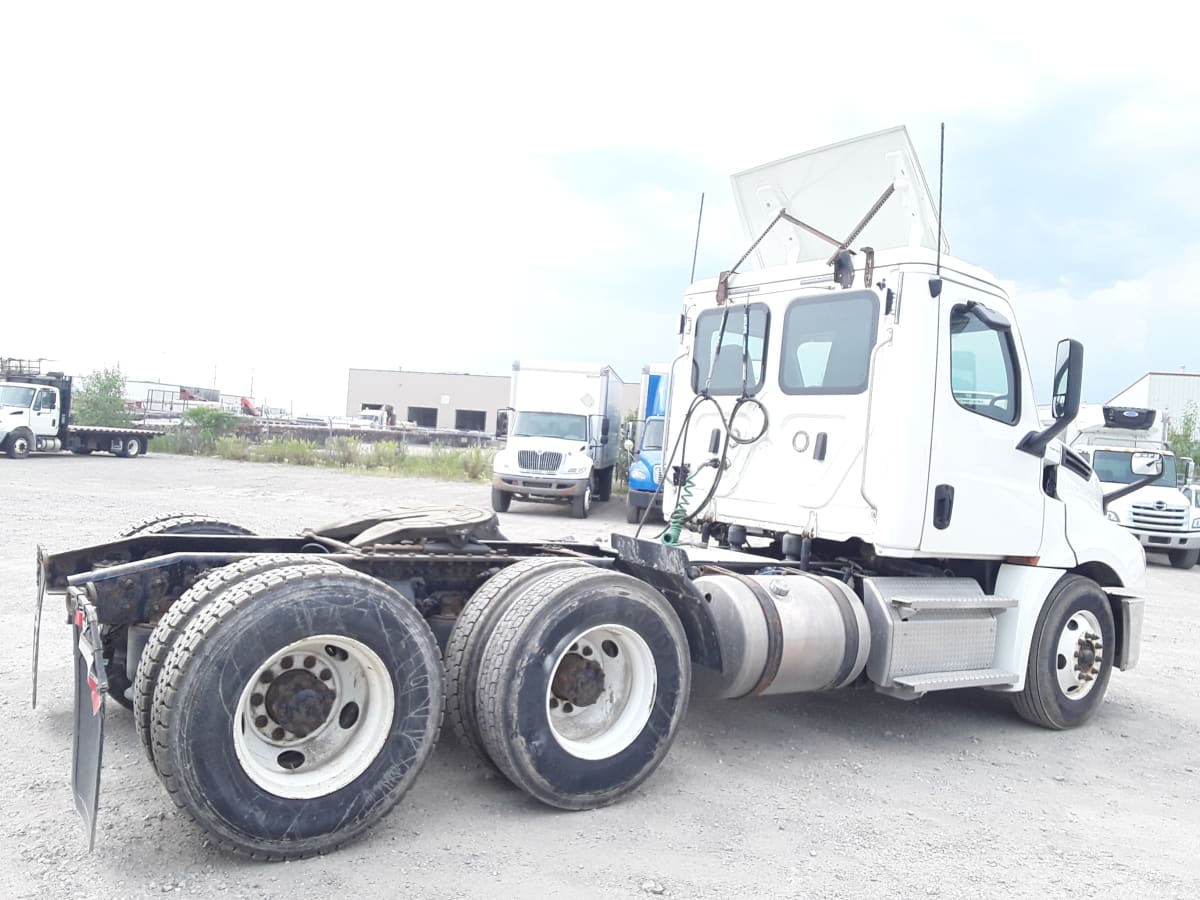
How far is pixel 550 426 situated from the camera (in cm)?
2062

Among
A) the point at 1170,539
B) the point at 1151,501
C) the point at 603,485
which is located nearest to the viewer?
the point at 1170,539

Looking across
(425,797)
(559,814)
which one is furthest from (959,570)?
(425,797)

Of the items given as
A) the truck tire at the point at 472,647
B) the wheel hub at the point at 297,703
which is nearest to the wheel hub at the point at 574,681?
the truck tire at the point at 472,647

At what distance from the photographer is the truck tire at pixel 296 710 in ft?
10.8

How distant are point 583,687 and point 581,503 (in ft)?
49.6

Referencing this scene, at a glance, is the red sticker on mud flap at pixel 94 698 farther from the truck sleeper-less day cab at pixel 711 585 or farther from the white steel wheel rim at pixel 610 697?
the white steel wheel rim at pixel 610 697

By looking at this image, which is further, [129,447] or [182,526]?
[129,447]

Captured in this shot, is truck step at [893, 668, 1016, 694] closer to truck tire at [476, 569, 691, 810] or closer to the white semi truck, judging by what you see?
truck tire at [476, 569, 691, 810]

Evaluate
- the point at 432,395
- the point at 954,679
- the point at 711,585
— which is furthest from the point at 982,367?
the point at 432,395

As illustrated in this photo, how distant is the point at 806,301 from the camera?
573 centimetres

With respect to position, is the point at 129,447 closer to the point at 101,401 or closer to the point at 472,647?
the point at 101,401

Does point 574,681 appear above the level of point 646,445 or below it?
below

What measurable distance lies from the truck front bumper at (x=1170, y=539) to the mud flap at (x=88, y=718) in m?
18.0

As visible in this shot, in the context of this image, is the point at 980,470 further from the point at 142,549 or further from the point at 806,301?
the point at 142,549
